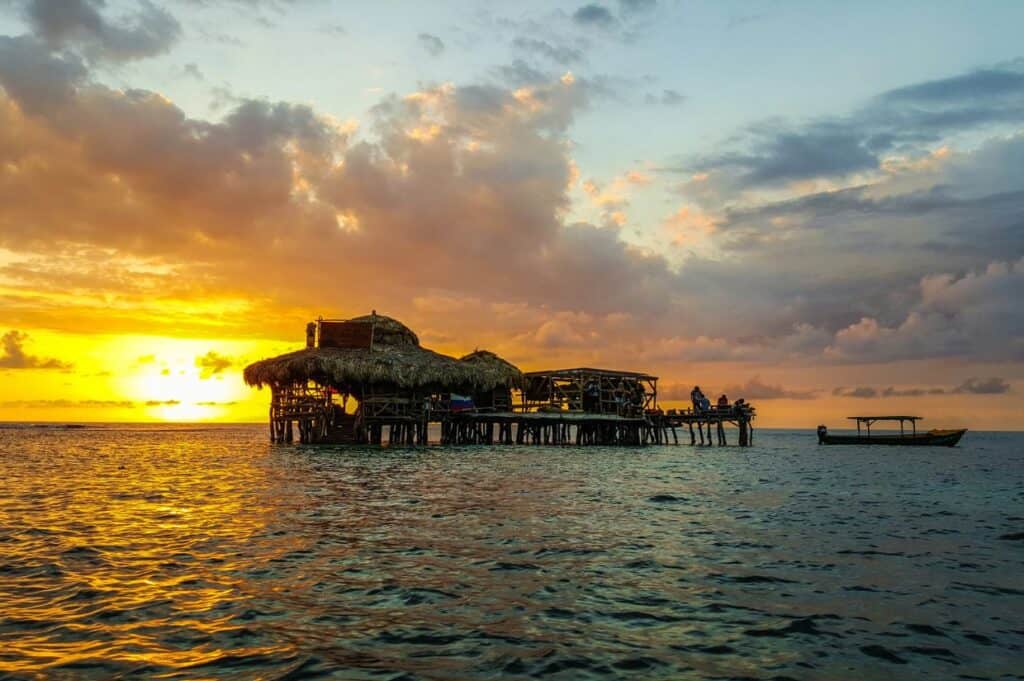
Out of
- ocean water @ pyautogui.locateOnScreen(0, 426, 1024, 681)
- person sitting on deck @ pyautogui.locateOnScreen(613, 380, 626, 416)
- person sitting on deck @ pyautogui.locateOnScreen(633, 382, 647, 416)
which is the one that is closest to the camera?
ocean water @ pyautogui.locateOnScreen(0, 426, 1024, 681)

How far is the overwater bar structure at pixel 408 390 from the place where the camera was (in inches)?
1647

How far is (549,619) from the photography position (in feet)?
26.4

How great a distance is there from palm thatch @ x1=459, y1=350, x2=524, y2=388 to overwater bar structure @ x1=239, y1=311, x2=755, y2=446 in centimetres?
7

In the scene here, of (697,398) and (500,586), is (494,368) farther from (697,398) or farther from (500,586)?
(500,586)

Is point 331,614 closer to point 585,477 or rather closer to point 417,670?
point 417,670

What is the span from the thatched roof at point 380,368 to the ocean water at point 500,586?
67.5 feet

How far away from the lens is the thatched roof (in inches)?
1607

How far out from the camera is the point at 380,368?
4144cm

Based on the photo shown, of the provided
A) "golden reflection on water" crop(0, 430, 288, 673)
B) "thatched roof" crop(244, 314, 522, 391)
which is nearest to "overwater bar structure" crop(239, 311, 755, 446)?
"thatched roof" crop(244, 314, 522, 391)

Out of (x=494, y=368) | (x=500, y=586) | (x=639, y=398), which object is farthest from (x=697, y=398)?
(x=500, y=586)

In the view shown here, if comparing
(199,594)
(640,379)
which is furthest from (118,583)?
(640,379)

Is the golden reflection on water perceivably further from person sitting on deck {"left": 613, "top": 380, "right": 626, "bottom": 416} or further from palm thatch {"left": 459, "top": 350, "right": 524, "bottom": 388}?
person sitting on deck {"left": 613, "top": 380, "right": 626, "bottom": 416}

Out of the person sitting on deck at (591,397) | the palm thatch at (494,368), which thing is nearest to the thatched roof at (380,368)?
the palm thatch at (494,368)

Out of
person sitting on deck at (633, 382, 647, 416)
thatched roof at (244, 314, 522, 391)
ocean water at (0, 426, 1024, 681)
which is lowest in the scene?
ocean water at (0, 426, 1024, 681)
